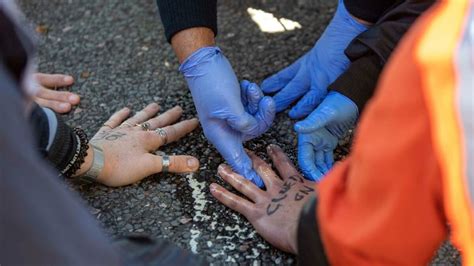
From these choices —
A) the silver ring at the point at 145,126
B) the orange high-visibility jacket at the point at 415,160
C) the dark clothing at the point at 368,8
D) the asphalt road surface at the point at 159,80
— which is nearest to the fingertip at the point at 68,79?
the asphalt road surface at the point at 159,80

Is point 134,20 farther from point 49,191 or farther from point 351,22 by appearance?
point 49,191

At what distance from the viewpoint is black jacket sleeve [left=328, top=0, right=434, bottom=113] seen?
5.12 ft

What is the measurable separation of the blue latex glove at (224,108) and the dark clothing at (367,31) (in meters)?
0.11

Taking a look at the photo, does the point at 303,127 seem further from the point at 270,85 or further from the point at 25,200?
the point at 25,200

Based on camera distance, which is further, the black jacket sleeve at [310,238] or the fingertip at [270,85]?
the fingertip at [270,85]

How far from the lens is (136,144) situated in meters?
1.74

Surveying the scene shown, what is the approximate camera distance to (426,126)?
904mm

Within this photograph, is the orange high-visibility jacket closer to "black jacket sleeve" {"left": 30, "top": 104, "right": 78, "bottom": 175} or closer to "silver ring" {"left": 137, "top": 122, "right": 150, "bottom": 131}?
"black jacket sleeve" {"left": 30, "top": 104, "right": 78, "bottom": 175}

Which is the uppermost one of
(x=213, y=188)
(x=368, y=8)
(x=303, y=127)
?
(x=368, y=8)

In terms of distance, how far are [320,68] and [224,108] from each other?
0.37 m

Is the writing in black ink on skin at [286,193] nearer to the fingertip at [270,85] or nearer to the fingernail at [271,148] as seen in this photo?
the fingernail at [271,148]

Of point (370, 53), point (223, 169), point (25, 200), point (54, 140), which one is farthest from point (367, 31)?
point (25, 200)

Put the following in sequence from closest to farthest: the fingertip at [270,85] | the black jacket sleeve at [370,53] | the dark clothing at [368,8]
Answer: the black jacket sleeve at [370,53] → the dark clothing at [368,8] → the fingertip at [270,85]

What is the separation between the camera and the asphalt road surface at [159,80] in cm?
162
